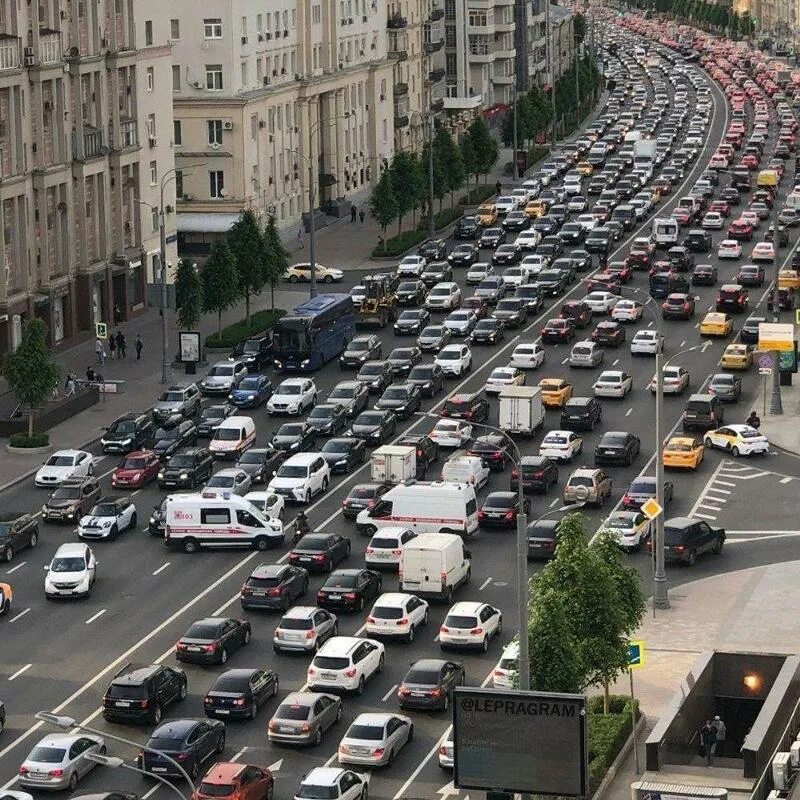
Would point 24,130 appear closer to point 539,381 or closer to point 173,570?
point 539,381

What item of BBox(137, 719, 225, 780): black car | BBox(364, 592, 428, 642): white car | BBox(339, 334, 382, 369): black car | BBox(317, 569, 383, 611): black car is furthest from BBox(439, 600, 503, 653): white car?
BBox(339, 334, 382, 369): black car

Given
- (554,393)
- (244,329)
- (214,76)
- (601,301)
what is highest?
(214,76)

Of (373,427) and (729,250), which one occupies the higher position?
(373,427)

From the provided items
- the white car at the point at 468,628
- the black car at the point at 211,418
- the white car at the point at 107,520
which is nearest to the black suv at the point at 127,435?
the black car at the point at 211,418

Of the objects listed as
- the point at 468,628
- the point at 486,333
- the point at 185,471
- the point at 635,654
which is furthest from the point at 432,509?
the point at 486,333

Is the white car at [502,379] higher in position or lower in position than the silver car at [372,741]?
lower

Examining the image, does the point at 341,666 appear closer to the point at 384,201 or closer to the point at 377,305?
the point at 377,305

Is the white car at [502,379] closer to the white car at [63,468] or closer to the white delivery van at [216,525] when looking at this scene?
the white car at [63,468]

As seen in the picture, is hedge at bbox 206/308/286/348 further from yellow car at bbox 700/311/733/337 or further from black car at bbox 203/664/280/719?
black car at bbox 203/664/280/719
